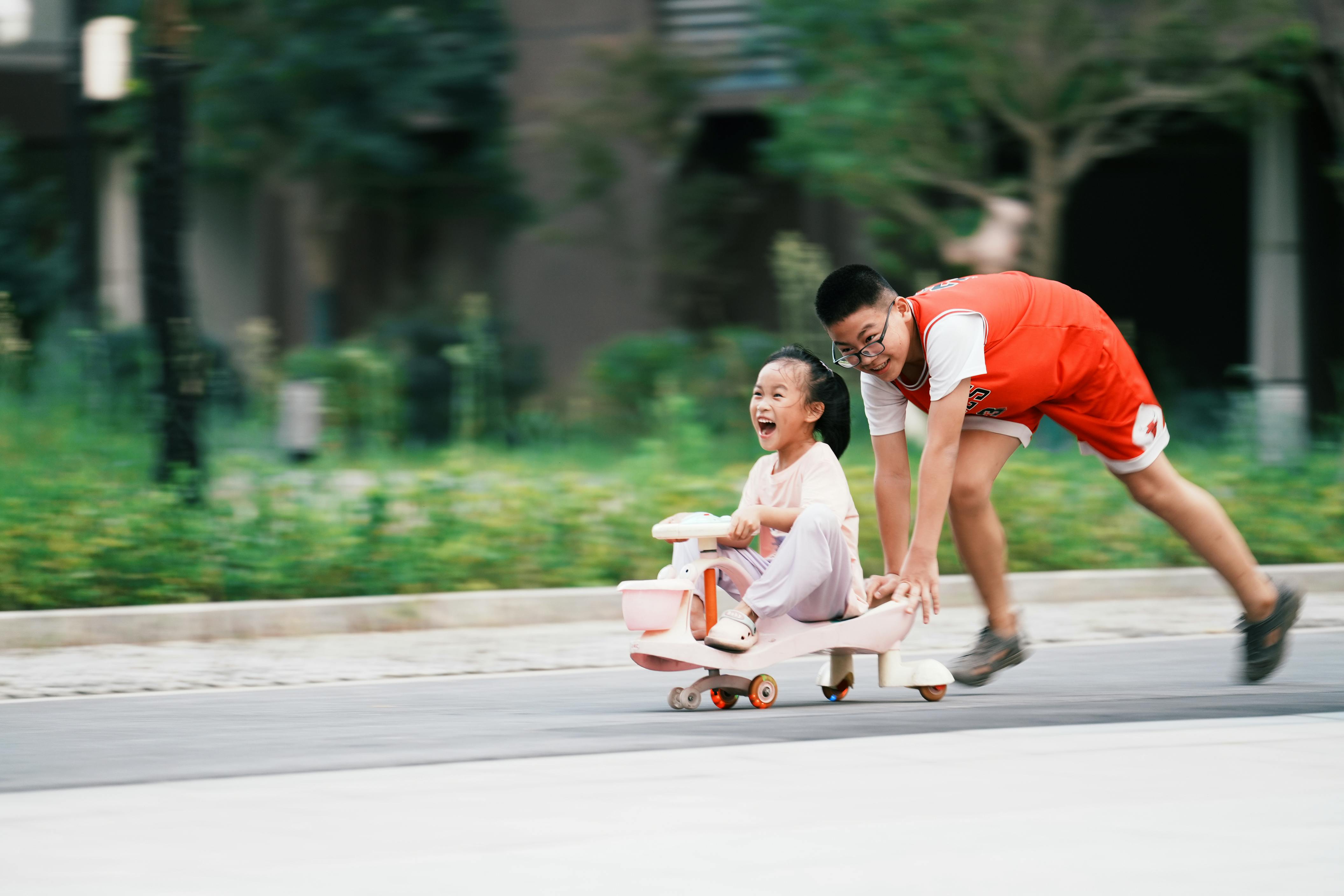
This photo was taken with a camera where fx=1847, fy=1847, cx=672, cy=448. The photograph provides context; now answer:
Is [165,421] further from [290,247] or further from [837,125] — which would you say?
[290,247]

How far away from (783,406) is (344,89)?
14254mm

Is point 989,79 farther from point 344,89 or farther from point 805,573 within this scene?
point 805,573

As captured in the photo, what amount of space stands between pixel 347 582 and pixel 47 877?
4790mm

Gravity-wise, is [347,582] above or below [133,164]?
below

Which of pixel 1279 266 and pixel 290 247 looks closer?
pixel 1279 266

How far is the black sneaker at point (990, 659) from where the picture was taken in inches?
230

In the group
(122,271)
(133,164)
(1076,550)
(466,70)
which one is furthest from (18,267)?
(1076,550)

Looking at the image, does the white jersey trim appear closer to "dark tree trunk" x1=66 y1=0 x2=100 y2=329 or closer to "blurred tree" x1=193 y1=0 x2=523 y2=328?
"dark tree trunk" x1=66 y1=0 x2=100 y2=329

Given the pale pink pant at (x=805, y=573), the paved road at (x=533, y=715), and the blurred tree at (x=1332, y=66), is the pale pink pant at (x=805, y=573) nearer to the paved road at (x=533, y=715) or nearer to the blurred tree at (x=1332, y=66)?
the paved road at (x=533, y=715)

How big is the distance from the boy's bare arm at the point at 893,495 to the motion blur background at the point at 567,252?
3.11 m

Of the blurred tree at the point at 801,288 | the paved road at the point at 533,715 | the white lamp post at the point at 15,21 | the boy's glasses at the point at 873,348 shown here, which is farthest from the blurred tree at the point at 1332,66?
the white lamp post at the point at 15,21

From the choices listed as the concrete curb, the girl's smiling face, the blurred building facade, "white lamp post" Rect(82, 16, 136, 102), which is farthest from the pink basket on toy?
the blurred building facade

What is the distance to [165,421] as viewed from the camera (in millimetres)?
8828

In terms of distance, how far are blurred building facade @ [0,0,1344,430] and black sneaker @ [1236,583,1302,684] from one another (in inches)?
427
